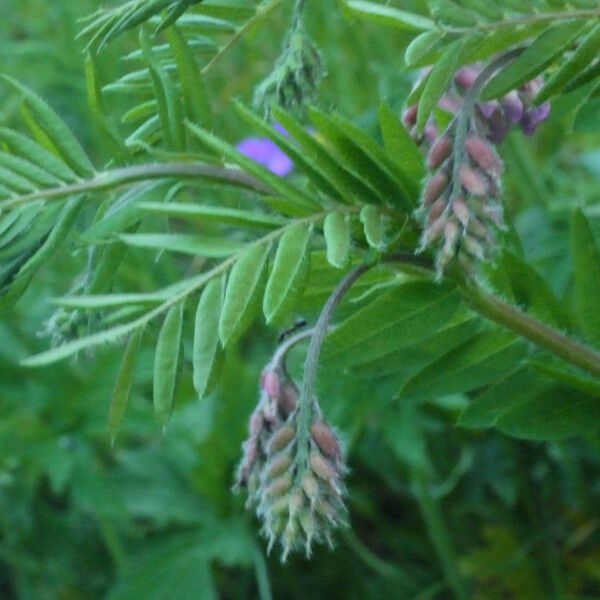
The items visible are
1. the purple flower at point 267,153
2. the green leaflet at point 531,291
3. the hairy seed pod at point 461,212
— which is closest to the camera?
the hairy seed pod at point 461,212

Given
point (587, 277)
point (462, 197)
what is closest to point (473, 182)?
point (462, 197)

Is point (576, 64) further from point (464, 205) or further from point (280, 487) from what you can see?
point (280, 487)

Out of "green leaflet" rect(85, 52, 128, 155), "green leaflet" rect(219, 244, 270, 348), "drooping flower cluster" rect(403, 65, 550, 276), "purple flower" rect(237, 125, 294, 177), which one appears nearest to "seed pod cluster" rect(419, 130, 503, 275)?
"drooping flower cluster" rect(403, 65, 550, 276)

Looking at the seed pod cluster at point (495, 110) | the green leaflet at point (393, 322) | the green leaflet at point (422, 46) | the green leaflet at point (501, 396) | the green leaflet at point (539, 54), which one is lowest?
the green leaflet at point (501, 396)

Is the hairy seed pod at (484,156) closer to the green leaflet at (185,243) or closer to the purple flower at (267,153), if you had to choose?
the green leaflet at (185,243)

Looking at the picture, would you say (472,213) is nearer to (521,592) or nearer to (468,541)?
(521,592)

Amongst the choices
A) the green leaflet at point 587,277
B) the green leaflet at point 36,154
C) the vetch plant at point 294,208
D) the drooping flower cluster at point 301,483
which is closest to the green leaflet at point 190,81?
the vetch plant at point 294,208
